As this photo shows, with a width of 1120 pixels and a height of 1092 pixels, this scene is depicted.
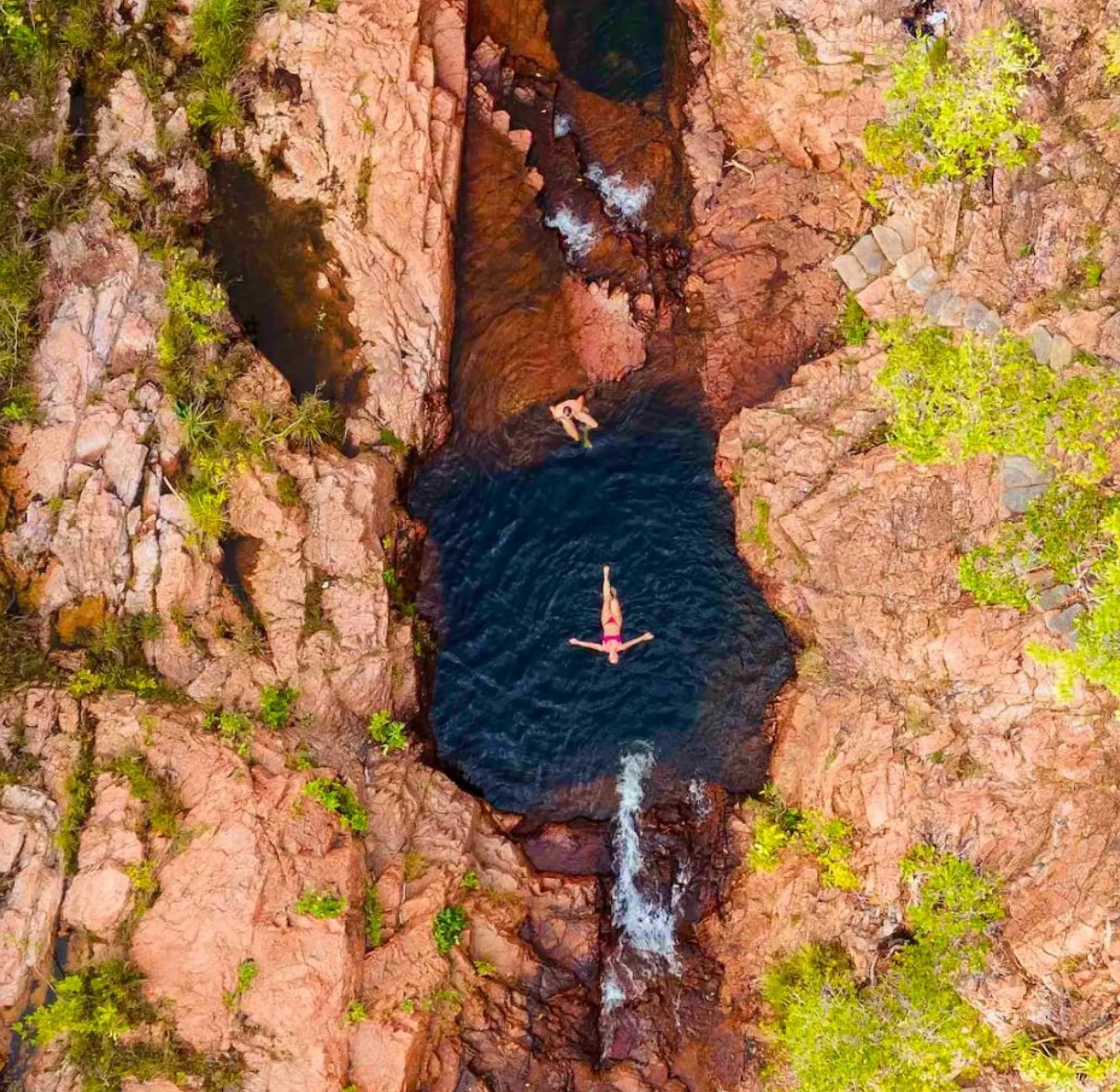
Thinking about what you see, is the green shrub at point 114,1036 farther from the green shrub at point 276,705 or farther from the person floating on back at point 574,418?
the person floating on back at point 574,418

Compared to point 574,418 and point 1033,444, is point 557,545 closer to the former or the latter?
point 574,418

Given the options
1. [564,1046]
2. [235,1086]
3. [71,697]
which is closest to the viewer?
[235,1086]

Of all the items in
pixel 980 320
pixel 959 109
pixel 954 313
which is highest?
pixel 959 109

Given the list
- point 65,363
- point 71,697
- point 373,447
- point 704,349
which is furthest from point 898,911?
point 65,363

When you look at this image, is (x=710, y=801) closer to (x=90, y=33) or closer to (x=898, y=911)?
(x=898, y=911)

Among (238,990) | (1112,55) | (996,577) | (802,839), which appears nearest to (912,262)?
(1112,55)

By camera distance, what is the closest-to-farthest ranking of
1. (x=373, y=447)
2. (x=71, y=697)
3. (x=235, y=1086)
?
(x=235, y=1086) → (x=71, y=697) → (x=373, y=447)
